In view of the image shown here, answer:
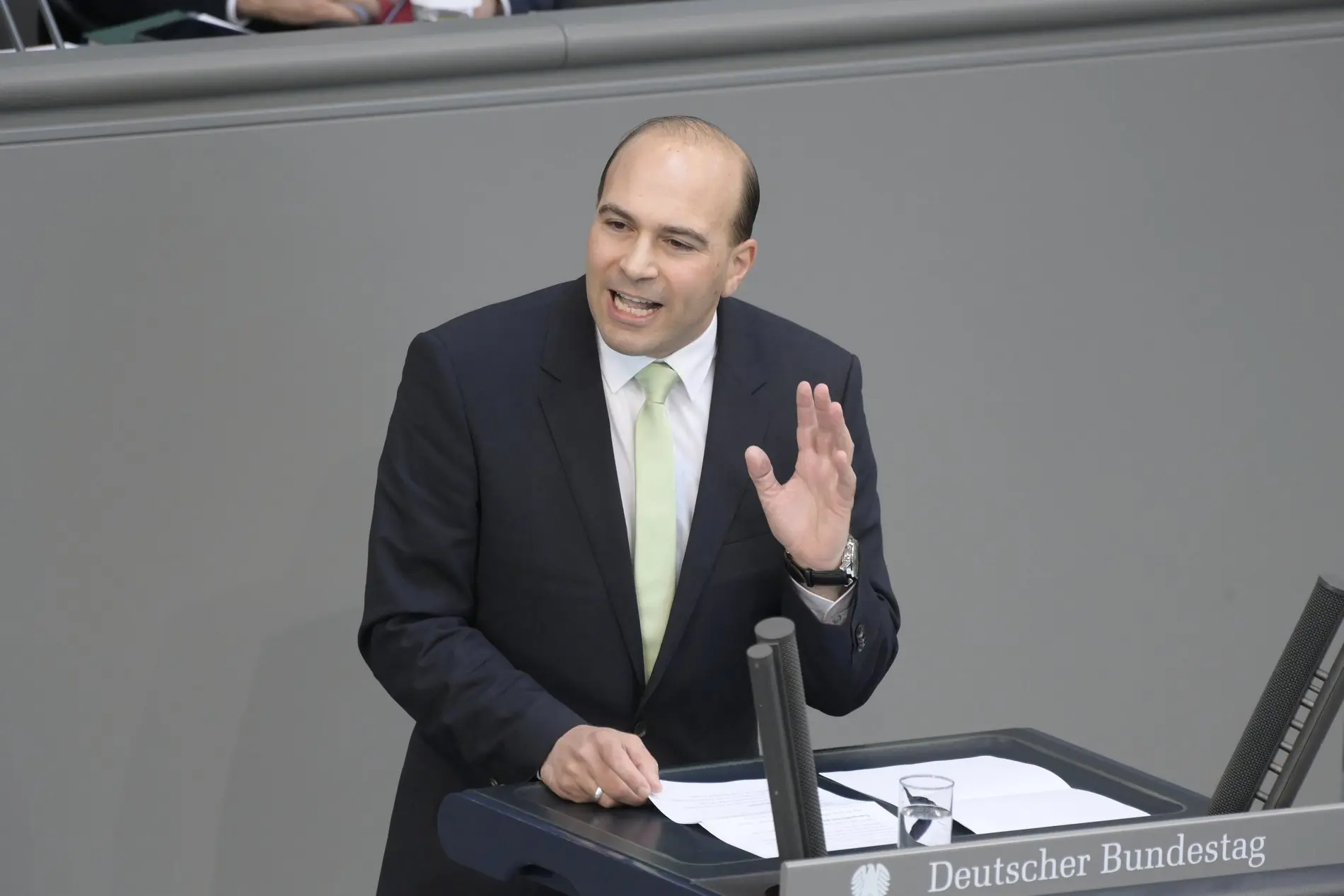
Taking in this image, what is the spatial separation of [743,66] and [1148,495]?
1.10m

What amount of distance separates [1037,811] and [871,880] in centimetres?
34

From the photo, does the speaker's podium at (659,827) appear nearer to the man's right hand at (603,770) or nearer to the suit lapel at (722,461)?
the man's right hand at (603,770)

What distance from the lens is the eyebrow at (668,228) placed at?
200cm

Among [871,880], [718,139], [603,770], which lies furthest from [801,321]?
[871,880]

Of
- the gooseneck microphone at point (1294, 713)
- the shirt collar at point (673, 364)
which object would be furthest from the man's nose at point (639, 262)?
the gooseneck microphone at point (1294, 713)

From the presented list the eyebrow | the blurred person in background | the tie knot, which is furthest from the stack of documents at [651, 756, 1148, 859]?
the blurred person in background

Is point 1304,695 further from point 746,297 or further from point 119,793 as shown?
point 119,793

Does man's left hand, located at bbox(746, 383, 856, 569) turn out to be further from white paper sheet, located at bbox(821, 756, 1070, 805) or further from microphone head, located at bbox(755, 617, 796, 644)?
microphone head, located at bbox(755, 617, 796, 644)

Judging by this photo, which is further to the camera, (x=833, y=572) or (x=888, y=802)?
(x=833, y=572)

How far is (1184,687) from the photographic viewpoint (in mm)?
3359

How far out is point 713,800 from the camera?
1662mm

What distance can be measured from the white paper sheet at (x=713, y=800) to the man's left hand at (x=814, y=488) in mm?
264

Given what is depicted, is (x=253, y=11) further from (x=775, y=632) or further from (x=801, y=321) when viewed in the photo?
(x=775, y=632)

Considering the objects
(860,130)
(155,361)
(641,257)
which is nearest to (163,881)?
(155,361)
